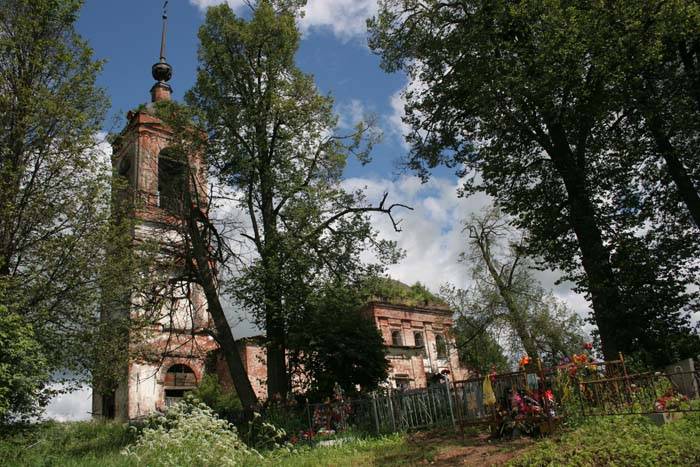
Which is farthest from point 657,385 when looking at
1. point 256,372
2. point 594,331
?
point 256,372

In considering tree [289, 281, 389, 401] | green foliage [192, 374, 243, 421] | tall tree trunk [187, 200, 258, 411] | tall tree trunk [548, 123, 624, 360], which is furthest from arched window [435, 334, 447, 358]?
tall tree trunk [187, 200, 258, 411]

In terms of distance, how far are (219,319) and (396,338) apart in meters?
20.1

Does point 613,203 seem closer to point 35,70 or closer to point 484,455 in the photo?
point 484,455

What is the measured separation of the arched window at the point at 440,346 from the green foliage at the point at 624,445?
26785 millimetres

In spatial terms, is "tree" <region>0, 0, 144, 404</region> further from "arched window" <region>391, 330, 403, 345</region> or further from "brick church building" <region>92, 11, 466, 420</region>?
"arched window" <region>391, 330, 403, 345</region>

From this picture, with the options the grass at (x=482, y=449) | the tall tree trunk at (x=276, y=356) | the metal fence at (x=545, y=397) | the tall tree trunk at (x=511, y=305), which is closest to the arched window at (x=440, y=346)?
the tall tree trunk at (x=511, y=305)

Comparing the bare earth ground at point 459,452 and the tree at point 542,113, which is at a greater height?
the tree at point 542,113

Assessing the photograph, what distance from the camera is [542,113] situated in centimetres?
1578

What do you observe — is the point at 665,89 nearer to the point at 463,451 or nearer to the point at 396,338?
the point at 463,451

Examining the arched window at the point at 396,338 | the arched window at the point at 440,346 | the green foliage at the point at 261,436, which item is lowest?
the green foliage at the point at 261,436

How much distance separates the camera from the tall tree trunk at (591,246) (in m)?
15.8

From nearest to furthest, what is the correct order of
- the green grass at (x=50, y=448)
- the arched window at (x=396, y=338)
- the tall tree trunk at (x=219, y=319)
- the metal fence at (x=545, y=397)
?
the green grass at (x=50, y=448)
the metal fence at (x=545, y=397)
the tall tree trunk at (x=219, y=319)
the arched window at (x=396, y=338)

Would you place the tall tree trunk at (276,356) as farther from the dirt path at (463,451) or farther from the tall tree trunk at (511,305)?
the tall tree trunk at (511,305)

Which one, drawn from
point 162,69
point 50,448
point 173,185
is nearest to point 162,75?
point 162,69
